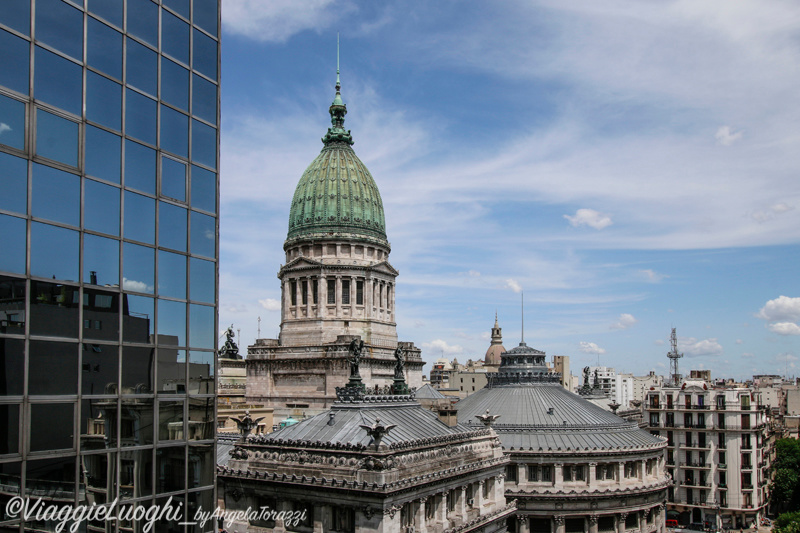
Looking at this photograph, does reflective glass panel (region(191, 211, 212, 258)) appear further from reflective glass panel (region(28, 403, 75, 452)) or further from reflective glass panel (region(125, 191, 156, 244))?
reflective glass panel (region(28, 403, 75, 452))

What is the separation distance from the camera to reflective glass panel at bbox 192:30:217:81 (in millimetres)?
32688

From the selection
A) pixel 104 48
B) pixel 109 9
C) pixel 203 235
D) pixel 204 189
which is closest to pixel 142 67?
pixel 104 48

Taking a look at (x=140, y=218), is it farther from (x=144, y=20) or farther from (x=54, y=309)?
(x=144, y=20)

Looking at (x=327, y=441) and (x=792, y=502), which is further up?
(x=327, y=441)

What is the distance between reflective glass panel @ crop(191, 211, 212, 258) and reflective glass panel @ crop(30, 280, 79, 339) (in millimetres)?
6762

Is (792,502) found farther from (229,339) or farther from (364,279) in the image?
(229,339)

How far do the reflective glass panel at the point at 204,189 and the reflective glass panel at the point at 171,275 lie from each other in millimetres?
2717

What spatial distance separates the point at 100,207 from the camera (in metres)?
27.1

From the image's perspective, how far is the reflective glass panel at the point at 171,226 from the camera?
3002 cm

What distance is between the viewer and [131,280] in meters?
28.3

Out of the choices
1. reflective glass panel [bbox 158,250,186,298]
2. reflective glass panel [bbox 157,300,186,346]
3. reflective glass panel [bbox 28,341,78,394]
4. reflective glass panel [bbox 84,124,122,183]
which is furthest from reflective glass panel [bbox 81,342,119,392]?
reflective glass panel [bbox 84,124,122,183]

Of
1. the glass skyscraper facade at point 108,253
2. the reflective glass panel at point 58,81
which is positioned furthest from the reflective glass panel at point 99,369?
the reflective glass panel at point 58,81

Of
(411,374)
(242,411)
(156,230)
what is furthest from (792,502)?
(156,230)

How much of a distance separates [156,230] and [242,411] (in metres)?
63.8
